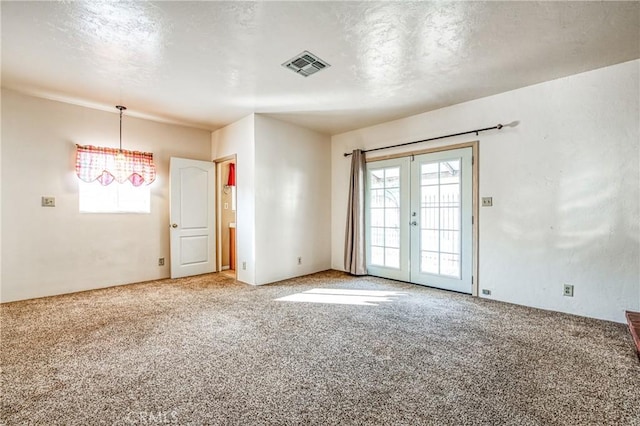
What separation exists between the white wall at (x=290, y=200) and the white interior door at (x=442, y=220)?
1727mm

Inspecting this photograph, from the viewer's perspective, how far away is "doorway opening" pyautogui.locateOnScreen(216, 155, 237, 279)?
18.3 ft

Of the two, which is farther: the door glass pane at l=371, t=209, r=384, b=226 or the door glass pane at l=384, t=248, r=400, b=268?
the door glass pane at l=371, t=209, r=384, b=226

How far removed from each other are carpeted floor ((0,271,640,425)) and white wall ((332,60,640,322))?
0.39 meters

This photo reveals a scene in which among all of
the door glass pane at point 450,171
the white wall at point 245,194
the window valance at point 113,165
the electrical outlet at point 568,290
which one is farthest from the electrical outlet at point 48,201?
the electrical outlet at point 568,290

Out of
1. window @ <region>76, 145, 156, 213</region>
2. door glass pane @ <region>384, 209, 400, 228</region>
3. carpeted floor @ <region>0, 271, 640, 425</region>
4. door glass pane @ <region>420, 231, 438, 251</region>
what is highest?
window @ <region>76, 145, 156, 213</region>

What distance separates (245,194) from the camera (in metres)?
4.72

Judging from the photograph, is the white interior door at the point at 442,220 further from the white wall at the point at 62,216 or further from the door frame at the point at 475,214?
the white wall at the point at 62,216

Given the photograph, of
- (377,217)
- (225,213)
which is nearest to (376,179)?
(377,217)

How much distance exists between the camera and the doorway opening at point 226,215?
5590mm

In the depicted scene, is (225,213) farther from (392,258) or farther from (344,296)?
(392,258)

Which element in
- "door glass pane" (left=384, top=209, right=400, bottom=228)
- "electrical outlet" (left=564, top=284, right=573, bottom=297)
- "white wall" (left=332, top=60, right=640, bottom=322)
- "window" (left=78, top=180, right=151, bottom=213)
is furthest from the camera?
"door glass pane" (left=384, top=209, right=400, bottom=228)

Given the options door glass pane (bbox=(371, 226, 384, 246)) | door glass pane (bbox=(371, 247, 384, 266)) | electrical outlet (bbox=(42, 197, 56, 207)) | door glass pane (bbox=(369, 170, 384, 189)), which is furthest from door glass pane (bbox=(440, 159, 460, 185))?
Answer: electrical outlet (bbox=(42, 197, 56, 207))

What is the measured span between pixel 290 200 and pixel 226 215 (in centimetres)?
167

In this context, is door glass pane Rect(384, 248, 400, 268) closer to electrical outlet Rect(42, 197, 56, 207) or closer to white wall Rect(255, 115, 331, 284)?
white wall Rect(255, 115, 331, 284)
